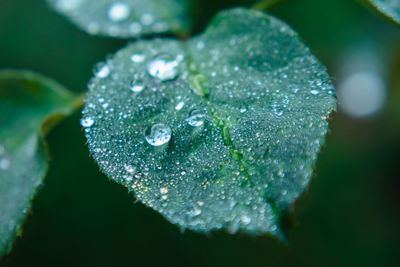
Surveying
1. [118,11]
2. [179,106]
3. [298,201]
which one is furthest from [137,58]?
[298,201]

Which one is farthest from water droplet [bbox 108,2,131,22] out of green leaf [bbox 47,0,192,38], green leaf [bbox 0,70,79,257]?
green leaf [bbox 0,70,79,257]

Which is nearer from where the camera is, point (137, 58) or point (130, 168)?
point (130, 168)

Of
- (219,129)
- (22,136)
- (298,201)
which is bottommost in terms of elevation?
(298,201)

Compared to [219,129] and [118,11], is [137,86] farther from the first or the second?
[118,11]

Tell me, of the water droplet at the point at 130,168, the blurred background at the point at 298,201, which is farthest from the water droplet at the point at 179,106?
the blurred background at the point at 298,201

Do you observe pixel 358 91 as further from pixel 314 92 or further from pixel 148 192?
pixel 148 192

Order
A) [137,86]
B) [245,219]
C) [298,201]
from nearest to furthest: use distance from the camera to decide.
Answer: [245,219] < [137,86] < [298,201]

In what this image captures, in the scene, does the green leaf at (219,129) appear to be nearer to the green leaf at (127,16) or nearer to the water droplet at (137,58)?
the water droplet at (137,58)
